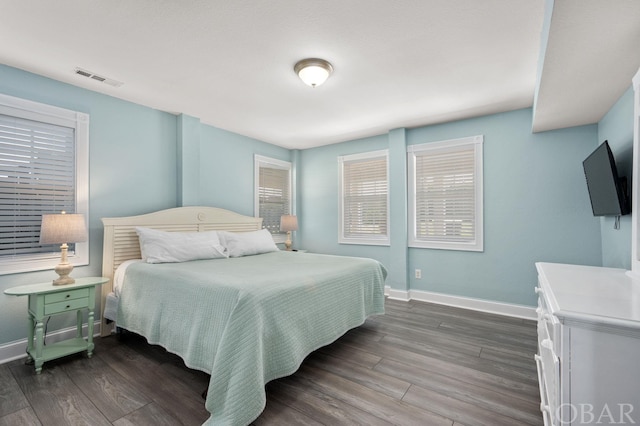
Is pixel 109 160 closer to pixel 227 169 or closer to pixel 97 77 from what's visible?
pixel 97 77

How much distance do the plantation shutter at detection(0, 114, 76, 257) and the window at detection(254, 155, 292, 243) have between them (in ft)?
7.78

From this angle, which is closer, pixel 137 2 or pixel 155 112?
pixel 137 2

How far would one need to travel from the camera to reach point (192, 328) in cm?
192

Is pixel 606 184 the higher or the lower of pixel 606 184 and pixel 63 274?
the higher

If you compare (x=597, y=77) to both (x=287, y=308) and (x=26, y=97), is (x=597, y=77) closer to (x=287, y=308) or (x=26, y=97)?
(x=287, y=308)

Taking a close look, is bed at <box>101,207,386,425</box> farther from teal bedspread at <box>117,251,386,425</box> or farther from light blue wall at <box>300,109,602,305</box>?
light blue wall at <box>300,109,602,305</box>

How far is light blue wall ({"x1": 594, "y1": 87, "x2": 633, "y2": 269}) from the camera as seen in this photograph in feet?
6.75

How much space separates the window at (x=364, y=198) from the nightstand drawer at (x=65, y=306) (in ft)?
11.2

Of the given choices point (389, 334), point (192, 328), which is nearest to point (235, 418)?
point (192, 328)

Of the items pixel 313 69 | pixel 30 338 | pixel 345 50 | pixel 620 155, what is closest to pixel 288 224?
pixel 313 69

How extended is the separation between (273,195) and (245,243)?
1.62 m

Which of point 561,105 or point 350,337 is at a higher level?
point 561,105

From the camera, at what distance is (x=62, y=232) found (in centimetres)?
235

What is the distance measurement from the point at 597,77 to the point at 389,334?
263cm
